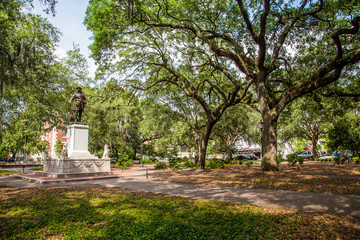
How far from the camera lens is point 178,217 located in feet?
17.9

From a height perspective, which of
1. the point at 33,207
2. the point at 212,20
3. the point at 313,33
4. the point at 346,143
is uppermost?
the point at 212,20

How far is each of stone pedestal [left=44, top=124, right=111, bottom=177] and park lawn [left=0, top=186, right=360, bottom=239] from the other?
31.5 ft

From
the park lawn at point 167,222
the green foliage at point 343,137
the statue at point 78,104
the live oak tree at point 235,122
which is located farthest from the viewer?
the live oak tree at point 235,122

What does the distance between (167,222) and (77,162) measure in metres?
14.0

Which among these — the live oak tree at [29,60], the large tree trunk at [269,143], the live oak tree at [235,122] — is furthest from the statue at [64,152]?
the live oak tree at [235,122]

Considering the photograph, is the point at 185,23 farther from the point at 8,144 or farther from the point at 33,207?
the point at 8,144

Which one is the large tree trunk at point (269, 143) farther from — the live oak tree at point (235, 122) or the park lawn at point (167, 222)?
the live oak tree at point (235, 122)

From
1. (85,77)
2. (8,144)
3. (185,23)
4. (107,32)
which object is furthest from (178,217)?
(8,144)

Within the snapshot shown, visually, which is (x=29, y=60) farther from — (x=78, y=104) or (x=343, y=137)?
(x=343, y=137)

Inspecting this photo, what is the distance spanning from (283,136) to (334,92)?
90.2 feet

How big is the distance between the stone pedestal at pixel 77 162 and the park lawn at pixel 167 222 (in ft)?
31.5

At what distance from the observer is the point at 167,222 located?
4984 mm

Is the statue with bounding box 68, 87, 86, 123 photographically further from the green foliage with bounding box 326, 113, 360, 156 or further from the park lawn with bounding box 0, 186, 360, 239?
the green foliage with bounding box 326, 113, 360, 156

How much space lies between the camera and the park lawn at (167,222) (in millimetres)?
4348
